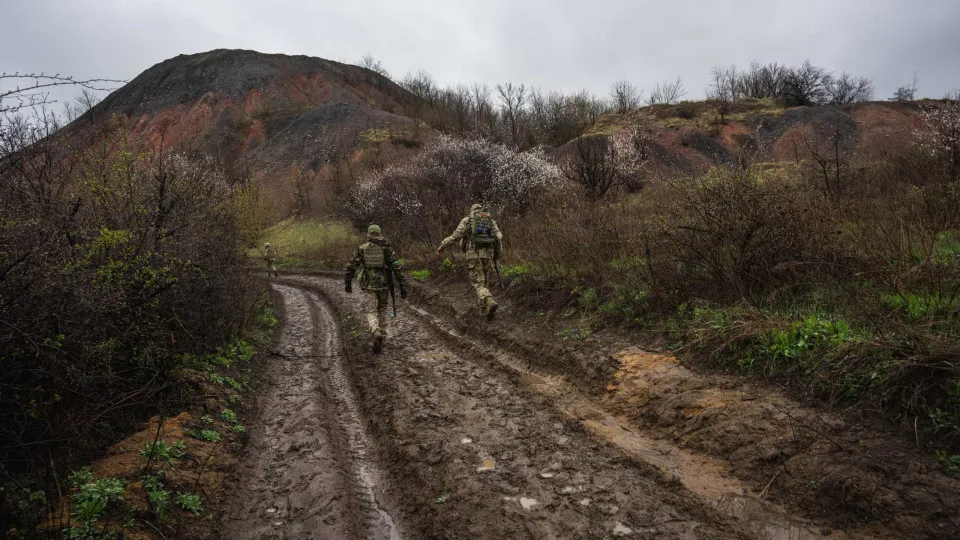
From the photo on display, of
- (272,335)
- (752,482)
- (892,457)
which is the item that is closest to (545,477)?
(752,482)

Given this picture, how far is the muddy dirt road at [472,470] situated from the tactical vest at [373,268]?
7.44ft

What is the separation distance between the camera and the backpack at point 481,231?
9039mm

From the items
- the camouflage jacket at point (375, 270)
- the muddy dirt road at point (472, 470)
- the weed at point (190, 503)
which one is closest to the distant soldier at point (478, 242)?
the camouflage jacket at point (375, 270)

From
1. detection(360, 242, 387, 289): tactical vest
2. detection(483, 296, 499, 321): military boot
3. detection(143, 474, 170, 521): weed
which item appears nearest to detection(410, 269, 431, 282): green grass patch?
detection(360, 242, 387, 289): tactical vest

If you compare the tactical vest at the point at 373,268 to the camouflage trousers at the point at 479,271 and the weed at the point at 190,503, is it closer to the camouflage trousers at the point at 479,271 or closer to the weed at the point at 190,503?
the camouflage trousers at the point at 479,271

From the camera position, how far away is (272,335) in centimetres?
956

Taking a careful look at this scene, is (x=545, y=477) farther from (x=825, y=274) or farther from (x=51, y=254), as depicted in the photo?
(x=51, y=254)

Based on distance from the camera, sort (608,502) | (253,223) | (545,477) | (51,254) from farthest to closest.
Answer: (253,223) < (51,254) < (545,477) < (608,502)

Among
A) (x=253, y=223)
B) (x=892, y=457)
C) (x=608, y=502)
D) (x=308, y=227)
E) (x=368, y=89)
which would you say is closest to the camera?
(x=892, y=457)

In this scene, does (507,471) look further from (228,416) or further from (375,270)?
(375,270)

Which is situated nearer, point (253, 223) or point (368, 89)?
point (253, 223)

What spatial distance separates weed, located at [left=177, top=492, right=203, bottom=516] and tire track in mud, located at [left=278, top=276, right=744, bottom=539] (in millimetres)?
1457

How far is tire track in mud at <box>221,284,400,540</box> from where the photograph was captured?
3393mm

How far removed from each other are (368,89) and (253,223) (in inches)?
1795
